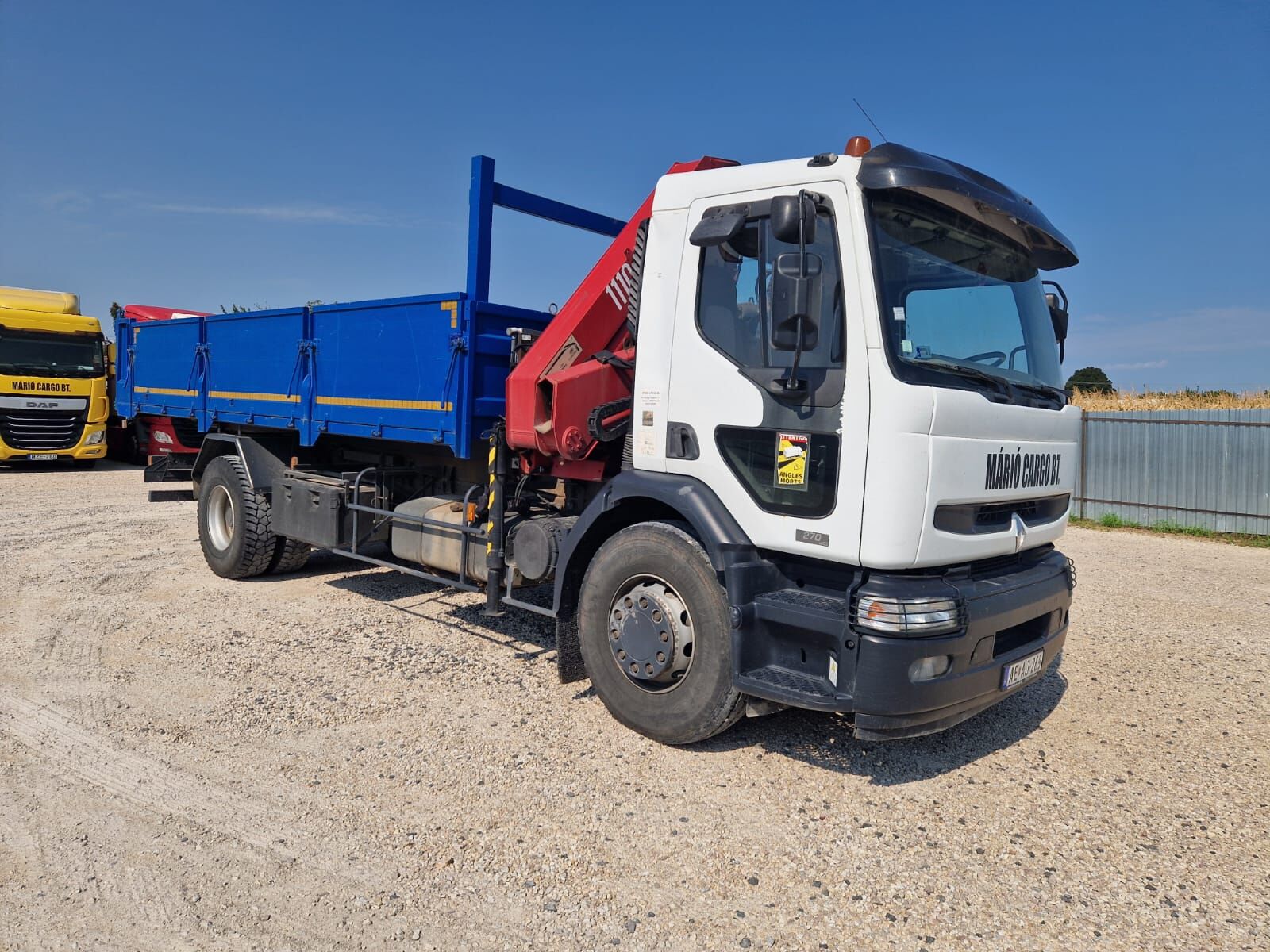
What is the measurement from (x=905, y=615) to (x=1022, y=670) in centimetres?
97

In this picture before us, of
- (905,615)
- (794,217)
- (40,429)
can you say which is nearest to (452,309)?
(794,217)

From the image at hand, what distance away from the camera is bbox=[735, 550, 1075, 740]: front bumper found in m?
3.43

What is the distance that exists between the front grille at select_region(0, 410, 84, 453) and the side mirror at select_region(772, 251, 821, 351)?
719 inches

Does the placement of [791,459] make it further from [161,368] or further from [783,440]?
[161,368]

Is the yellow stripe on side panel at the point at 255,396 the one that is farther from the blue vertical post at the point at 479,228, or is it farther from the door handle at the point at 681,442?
the door handle at the point at 681,442

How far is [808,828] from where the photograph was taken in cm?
354

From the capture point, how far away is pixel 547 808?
3.62 metres

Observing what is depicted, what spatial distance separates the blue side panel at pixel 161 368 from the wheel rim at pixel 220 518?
3.28 feet

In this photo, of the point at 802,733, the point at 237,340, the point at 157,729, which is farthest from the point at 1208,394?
the point at 157,729

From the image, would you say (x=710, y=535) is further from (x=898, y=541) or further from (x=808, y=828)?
(x=808, y=828)

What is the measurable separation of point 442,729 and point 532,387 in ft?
6.41

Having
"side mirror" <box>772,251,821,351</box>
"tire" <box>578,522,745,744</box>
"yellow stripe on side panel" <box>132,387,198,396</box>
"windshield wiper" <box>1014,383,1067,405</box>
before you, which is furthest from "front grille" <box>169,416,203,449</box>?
"windshield wiper" <box>1014,383,1067,405</box>

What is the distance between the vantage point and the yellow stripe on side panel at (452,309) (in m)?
5.40

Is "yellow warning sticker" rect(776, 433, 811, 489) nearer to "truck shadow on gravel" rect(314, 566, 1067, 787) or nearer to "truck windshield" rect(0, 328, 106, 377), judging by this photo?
"truck shadow on gravel" rect(314, 566, 1067, 787)
